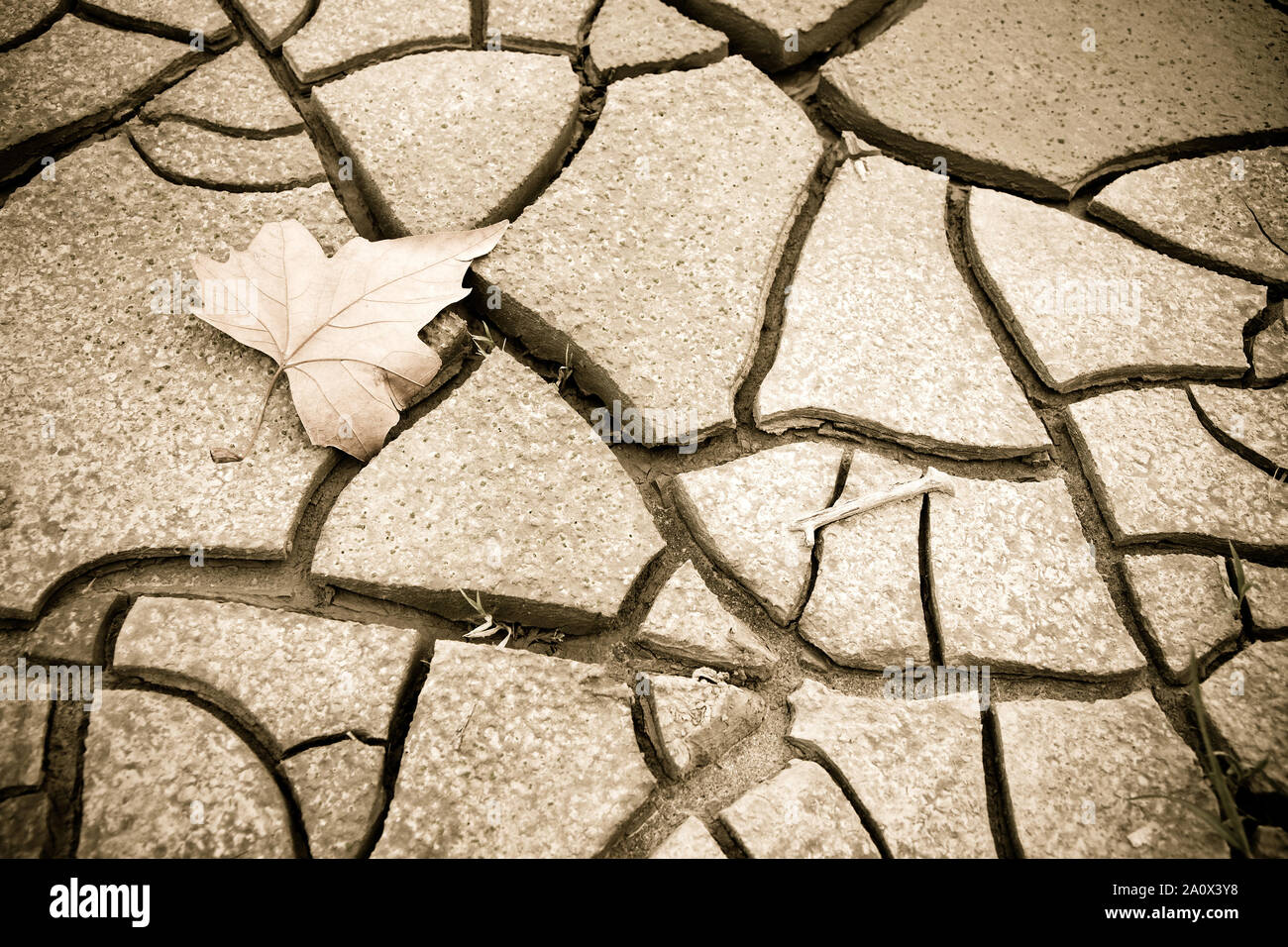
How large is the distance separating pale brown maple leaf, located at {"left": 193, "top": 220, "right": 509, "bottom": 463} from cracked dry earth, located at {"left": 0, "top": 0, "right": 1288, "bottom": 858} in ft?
0.21

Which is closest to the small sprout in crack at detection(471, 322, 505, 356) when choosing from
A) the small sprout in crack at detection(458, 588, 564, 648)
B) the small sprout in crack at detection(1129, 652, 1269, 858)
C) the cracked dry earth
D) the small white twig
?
the cracked dry earth

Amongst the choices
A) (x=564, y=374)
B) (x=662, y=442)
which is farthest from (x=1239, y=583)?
(x=564, y=374)

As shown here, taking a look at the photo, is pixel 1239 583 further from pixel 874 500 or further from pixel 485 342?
pixel 485 342

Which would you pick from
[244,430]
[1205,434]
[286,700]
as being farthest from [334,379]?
[1205,434]

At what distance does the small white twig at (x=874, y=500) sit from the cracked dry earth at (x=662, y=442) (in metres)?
0.02

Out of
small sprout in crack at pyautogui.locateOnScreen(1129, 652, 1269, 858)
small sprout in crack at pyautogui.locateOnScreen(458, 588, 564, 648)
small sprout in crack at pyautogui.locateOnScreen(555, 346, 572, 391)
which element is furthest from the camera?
small sprout in crack at pyautogui.locateOnScreen(555, 346, 572, 391)

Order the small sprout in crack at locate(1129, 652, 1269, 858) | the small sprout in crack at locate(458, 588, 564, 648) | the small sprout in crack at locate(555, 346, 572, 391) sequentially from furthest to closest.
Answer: the small sprout in crack at locate(555, 346, 572, 391) < the small sprout in crack at locate(458, 588, 564, 648) < the small sprout in crack at locate(1129, 652, 1269, 858)

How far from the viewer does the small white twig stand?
1339 mm

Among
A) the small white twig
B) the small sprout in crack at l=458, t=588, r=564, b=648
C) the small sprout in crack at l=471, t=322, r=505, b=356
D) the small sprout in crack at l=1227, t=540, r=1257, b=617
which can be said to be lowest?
the small sprout in crack at l=1227, t=540, r=1257, b=617

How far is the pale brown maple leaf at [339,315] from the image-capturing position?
132 centimetres

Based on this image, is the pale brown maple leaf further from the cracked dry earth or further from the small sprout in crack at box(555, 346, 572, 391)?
the small sprout in crack at box(555, 346, 572, 391)

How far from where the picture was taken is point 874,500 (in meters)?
1.36

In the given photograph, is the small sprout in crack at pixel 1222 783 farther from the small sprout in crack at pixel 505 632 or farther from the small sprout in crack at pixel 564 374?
the small sprout in crack at pixel 564 374

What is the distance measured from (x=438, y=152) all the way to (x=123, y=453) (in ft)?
2.64
